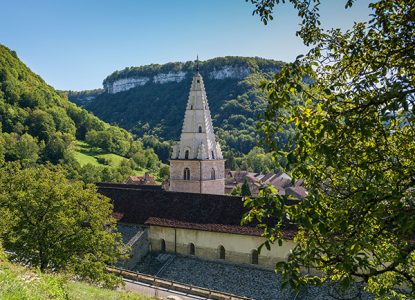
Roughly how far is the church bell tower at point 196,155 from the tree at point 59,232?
14.1 m

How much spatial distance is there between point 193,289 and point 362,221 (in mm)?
19161

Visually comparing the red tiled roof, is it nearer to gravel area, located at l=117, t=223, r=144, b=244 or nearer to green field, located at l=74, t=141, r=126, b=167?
gravel area, located at l=117, t=223, r=144, b=244

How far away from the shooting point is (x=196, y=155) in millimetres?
36750

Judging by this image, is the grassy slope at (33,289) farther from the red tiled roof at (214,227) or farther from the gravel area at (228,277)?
the red tiled roof at (214,227)

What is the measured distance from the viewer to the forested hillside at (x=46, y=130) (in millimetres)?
89750

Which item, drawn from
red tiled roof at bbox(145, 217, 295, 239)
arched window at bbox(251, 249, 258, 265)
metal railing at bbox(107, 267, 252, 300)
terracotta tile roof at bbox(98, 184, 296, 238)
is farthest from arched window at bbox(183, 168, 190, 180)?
arched window at bbox(251, 249, 258, 265)

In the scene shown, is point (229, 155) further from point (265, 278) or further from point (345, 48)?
point (345, 48)

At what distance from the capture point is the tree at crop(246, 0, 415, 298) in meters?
5.12

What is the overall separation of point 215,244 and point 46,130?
299 ft

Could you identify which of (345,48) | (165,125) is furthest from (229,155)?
(345,48)

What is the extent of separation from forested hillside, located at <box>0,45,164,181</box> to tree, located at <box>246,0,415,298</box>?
8118cm

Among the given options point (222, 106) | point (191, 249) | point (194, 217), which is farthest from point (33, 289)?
point (222, 106)

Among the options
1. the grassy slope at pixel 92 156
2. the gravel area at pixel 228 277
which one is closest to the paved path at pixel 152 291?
the gravel area at pixel 228 277

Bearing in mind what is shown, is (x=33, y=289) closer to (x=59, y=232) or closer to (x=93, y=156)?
(x=59, y=232)
